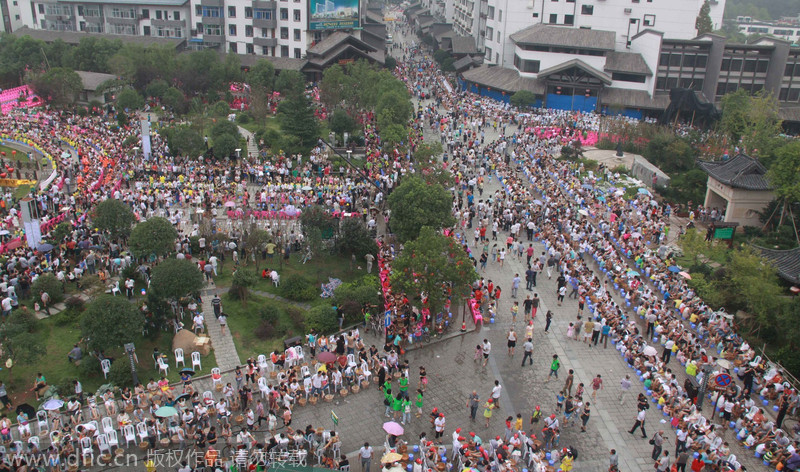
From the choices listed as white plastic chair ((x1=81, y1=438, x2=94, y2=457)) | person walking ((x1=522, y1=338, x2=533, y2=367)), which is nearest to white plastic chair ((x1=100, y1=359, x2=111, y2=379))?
white plastic chair ((x1=81, y1=438, x2=94, y2=457))

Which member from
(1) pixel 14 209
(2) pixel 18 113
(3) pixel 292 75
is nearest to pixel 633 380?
(1) pixel 14 209

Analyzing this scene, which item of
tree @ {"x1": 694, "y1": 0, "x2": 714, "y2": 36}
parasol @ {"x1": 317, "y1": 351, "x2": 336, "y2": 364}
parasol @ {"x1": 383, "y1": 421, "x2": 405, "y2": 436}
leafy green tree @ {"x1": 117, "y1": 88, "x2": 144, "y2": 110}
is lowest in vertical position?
parasol @ {"x1": 383, "y1": 421, "x2": 405, "y2": 436}

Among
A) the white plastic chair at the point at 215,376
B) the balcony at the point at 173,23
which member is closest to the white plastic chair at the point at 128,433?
the white plastic chair at the point at 215,376

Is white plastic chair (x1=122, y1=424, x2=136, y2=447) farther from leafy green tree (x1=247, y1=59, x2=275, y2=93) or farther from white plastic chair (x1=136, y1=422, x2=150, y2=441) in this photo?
leafy green tree (x1=247, y1=59, x2=275, y2=93)

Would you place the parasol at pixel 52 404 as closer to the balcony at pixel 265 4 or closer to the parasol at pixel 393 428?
the parasol at pixel 393 428

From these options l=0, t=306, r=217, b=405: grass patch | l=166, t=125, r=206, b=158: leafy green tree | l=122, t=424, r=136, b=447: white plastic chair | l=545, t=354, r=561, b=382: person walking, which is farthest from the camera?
l=166, t=125, r=206, b=158: leafy green tree

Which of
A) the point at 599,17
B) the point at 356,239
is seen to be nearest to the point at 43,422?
the point at 356,239

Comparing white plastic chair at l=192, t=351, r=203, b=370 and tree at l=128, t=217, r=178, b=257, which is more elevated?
tree at l=128, t=217, r=178, b=257

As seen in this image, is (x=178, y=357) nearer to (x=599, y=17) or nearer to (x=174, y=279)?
(x=174, y=279)
